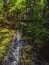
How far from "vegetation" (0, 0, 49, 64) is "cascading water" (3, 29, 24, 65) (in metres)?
0.16

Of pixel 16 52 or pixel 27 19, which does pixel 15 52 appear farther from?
pixel 27 19

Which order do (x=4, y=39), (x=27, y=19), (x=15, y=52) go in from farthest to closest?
(x=27, y=19)
(x=4, y=39)
(x=15, y=52)

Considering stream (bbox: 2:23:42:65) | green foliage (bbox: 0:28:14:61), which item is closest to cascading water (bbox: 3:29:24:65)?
stream (bbox: 2:23:42:65)

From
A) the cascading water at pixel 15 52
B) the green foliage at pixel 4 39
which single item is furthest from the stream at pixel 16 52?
the green foliage at pixel 4 39

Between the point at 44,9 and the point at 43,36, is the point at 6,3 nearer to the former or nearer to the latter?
the point at 44,9

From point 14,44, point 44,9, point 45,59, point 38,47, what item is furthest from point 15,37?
point 44,9

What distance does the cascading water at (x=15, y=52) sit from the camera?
486cm

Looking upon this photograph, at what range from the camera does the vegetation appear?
587 centimetres

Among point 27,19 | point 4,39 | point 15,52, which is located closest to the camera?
point 15,52

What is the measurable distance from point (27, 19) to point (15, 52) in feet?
7.35

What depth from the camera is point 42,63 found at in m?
5.37

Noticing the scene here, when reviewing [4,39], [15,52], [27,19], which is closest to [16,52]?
[15,52]

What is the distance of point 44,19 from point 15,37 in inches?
56.2

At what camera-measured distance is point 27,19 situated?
7211 mm
